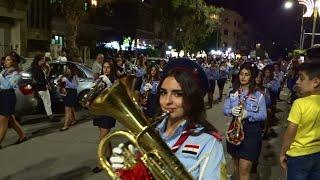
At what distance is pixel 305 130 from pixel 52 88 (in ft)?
33.2

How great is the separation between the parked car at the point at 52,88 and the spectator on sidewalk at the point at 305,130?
806 cm

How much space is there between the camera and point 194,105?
2.36 metres

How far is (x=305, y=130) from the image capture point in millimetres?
4195

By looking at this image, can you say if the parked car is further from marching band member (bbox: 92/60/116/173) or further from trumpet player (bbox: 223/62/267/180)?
trumpet player (bbox: 223/62/267/180)

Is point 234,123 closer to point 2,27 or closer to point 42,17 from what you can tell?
point 2,27

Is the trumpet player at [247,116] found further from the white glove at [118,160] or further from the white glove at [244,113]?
the white glove at [118,160]

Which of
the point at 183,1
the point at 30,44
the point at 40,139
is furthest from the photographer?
the point at 183,1

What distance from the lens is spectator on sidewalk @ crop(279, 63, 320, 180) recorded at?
161 inches

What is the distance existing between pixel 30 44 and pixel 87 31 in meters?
5.05

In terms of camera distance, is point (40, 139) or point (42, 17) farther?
point (42, 17)

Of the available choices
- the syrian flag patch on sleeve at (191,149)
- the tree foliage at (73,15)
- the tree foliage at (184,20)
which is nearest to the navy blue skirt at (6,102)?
the syrian flag patch on sleeve at (191,149)

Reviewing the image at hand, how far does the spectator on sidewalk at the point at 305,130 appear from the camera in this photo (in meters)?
4.09

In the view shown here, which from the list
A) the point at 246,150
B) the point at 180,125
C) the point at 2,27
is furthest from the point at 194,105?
the point at 2,27

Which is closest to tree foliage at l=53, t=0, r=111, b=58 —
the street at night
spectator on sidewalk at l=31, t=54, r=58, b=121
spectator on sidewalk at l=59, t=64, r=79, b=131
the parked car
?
the street at night
